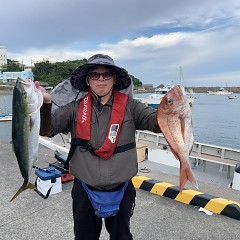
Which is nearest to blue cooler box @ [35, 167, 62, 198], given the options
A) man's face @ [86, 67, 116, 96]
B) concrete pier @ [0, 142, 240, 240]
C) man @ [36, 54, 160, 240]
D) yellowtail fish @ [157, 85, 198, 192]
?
concrete pier @ [0, 142, 240, 240]

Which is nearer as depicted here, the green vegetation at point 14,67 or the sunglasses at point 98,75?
the sunglasses at point 98,75

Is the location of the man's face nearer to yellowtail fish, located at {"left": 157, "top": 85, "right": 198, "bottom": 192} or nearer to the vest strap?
the vest strap

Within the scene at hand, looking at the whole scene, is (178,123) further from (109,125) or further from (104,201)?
(104,201)

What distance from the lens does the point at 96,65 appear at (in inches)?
85.1

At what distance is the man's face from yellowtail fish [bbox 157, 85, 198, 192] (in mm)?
556

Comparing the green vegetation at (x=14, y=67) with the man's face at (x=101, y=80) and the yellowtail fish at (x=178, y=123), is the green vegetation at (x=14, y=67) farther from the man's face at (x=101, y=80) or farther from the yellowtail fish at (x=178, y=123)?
the yellowtail fish at (x=178, y=123)

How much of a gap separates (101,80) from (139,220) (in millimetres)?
2370

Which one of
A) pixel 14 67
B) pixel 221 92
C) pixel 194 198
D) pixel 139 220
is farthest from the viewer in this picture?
pixel 221 92

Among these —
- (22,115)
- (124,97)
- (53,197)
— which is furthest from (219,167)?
(22,115)

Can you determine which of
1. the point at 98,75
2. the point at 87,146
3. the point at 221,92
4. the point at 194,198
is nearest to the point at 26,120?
the point at 87,146

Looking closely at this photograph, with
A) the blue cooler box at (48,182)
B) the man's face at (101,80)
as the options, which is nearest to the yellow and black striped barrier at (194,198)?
the blue cooler box at (48,182)

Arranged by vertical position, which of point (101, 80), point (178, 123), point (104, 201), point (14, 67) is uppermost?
point (14, 67)

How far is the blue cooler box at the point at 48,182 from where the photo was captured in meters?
4.37

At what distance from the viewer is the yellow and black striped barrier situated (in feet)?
12.5
